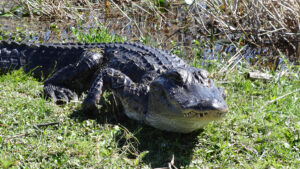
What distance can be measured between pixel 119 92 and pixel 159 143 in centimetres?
84

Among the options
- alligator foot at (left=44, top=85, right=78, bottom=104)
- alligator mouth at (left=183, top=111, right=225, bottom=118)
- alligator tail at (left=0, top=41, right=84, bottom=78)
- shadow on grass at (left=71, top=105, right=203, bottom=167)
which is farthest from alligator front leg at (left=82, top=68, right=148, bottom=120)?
alligator tail at (left=0, top=41, right=84, bottom=78)

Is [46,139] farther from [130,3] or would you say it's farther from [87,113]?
[130,3]

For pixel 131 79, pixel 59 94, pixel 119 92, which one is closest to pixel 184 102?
pixel 119 92

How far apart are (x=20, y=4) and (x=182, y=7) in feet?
14.0

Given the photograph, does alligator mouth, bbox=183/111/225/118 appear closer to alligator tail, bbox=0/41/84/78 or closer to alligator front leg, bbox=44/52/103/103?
alligator front leg, bbox=44/52/103/103

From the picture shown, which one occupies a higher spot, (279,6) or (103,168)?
(279,6)

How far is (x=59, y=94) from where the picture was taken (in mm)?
4324

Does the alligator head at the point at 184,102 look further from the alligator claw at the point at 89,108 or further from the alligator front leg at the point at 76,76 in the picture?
the alligator front leg at the point at 76,76

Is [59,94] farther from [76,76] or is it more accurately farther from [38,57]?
[38,57]

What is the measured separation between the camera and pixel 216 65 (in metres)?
5.66

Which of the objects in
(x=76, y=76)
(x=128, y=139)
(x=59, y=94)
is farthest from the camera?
(x=76, y=76)

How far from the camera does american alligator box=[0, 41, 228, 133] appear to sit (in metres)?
3.07

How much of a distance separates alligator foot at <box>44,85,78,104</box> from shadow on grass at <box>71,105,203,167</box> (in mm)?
553

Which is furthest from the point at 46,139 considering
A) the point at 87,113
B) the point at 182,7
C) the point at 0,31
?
the point at 182,7
